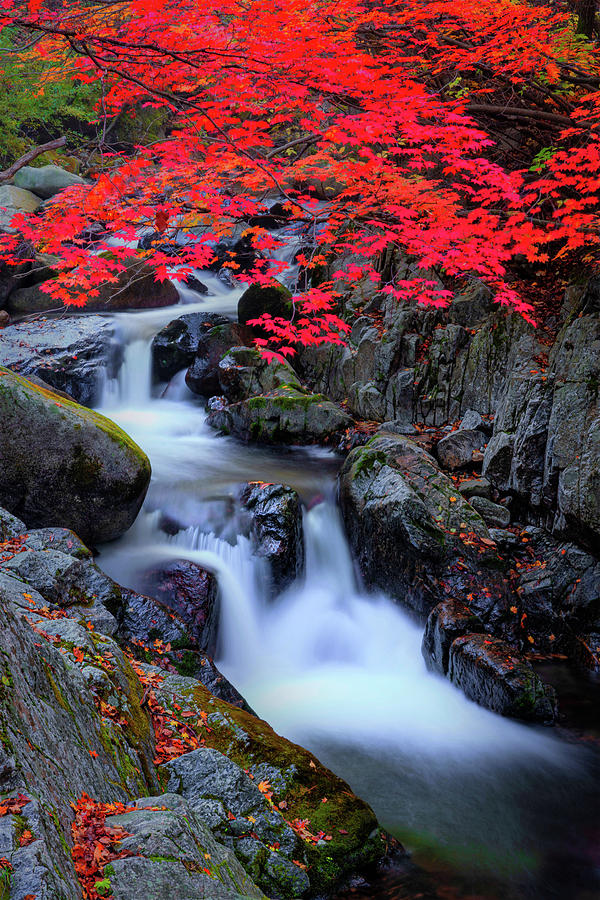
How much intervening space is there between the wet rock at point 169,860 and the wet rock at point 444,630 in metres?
4.67

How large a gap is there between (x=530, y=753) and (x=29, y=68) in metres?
22.5

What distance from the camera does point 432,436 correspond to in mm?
10383

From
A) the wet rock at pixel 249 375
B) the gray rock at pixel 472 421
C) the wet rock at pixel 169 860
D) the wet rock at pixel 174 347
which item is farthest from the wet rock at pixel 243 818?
the wet rock at pixel 174 347

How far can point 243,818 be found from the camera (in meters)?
3.15

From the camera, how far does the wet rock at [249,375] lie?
A: 489 inches

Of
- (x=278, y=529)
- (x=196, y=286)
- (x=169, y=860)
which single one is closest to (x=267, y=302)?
(x=196, y=286)

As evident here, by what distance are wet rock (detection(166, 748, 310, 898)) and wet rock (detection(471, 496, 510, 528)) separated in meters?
5.99

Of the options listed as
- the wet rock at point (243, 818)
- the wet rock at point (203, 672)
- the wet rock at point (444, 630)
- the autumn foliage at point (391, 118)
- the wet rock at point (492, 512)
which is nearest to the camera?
the wet rock at point (243, 818)

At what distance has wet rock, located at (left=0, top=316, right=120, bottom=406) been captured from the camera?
39.9 ft

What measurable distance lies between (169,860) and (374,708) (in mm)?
4612

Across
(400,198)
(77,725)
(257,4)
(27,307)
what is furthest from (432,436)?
(27,307)

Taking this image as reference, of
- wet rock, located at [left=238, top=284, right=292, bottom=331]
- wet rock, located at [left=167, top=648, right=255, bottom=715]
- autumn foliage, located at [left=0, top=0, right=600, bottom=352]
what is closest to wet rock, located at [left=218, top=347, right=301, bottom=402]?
wet rock, located at [left=238, top=284, right=292, bottom=331]

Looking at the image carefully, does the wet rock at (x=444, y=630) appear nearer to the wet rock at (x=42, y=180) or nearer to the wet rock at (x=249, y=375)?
the wet rock at (x=249, y=375)

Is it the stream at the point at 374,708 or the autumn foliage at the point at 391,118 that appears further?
the autumn foliage at the point at 391,118
